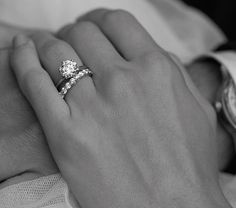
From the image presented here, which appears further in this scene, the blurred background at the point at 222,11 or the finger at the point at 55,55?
the blurred background at the point at 222,11

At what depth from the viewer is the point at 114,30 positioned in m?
0.94

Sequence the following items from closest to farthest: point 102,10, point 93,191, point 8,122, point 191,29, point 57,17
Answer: point 93,191, point 8,122, point 102,10, point 57,17, point 191,29

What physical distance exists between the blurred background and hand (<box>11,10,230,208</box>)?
864 mm

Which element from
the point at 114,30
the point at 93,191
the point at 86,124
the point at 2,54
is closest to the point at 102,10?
the point at 114,30

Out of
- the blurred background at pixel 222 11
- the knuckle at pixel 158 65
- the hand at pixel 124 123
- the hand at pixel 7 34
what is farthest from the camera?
the blurred background at pixel 222 11

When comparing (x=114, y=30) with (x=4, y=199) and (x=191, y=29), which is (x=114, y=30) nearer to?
(x=4, y=199)

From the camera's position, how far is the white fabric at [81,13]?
2.62 feet

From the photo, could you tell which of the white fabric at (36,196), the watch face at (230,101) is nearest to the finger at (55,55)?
the white fabric at (36,196)

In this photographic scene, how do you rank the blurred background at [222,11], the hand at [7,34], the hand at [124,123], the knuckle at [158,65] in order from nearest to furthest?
the hand at [124,123] → the knuckle at [158,65] → the hand at [7,34] → the blurred background at [222,11]

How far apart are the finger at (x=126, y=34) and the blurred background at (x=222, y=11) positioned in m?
0.84

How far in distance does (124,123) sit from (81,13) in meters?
0.61

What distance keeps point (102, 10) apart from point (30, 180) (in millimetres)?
453

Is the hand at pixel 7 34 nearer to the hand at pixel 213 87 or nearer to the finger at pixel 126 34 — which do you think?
the finger at pixel 126 34

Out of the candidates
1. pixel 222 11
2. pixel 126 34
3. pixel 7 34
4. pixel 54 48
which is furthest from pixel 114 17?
pixel 222 11
